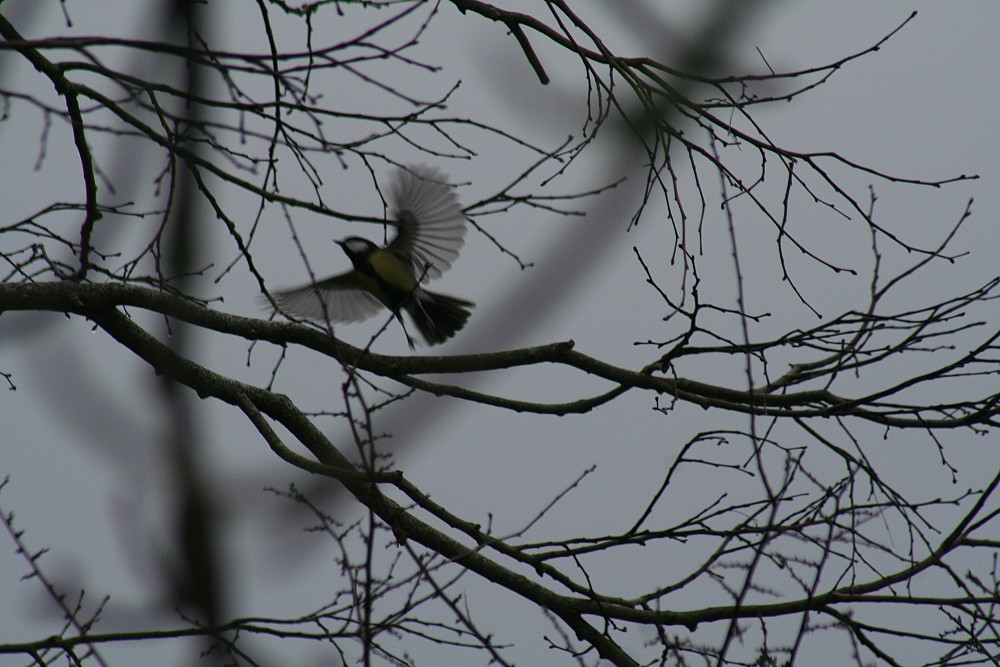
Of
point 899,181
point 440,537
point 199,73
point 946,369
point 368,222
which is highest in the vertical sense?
point 899,181

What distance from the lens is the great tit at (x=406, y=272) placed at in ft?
18.1

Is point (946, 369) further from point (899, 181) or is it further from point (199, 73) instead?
point (199, 73)

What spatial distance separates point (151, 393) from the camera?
0.81 m

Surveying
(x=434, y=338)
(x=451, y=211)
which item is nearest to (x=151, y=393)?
(x=451, y=211)

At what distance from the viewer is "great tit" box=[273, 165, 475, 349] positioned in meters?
5.51

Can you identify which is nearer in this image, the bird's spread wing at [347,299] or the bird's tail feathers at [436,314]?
the bird's tail feathers at [436,314]

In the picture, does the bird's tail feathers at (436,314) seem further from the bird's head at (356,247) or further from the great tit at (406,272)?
the bird's head at (356,247)

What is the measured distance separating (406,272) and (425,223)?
450mm

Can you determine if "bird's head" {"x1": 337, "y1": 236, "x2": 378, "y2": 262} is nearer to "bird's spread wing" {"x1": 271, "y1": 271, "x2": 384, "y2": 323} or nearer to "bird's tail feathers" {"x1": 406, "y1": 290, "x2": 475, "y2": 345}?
"bird's spread wing" {"x1": 271, "y1": 271, "x2": 384, "y2": 323}

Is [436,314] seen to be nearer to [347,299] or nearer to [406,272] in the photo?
[406,272]

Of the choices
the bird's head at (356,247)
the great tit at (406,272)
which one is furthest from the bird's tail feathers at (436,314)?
the bird's head at (356,247)

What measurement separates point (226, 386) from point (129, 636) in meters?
1.02

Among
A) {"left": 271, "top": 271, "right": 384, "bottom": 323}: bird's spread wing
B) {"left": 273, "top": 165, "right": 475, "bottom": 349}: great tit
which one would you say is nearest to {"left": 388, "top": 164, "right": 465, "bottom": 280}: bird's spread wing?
{"left": 273, "top": 165, "right": 475, "bottom": 349}: great tit

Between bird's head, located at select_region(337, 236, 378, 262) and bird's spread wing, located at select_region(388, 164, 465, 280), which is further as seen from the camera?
bird's head, located at select_region(337, 236, 378, 262)
